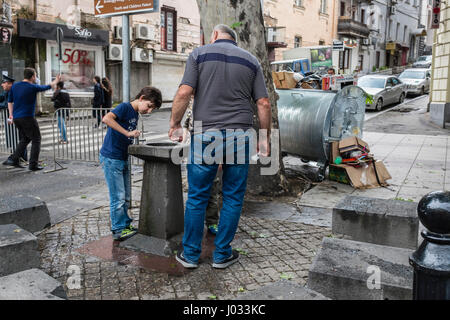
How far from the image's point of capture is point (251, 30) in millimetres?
6422

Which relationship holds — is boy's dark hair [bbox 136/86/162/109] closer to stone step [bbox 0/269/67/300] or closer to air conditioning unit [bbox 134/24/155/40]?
stone step [bbox 0/269/67/300]

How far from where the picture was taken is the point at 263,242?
15.5 feet

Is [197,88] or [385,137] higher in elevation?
[197,88]

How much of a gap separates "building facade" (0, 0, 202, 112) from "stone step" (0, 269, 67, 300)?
13.3m

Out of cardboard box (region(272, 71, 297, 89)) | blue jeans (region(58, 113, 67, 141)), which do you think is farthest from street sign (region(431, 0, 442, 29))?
blue jeans (region(58, 113, 67, 141))

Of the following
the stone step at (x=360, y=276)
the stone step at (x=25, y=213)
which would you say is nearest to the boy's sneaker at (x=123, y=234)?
the stone step at (x=25, y=213)

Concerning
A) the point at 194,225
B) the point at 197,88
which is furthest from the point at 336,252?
the point at 197,88

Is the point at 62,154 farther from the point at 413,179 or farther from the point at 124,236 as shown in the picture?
the point at 413,179

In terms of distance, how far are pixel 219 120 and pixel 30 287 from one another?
1.93 m

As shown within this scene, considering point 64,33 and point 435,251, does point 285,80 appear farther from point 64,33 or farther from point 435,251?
point 64,33

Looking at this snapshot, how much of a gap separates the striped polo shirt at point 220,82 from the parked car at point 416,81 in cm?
2412

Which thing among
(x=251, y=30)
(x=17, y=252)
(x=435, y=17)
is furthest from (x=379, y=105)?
(x=17, y=252)

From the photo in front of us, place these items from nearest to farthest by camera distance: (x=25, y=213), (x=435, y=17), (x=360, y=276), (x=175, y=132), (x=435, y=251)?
1. (x=435, y=251)
2. (x=360, y=276)
3. (x=175, y=132)
4. (x=25, y=213)
5. (x=435, y=17)

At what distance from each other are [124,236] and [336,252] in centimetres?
213
